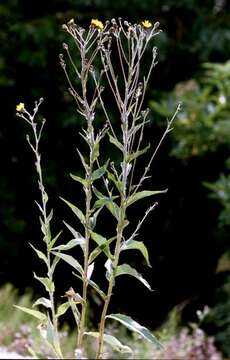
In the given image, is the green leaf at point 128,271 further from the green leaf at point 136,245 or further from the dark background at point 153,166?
the dark background at point 153,166

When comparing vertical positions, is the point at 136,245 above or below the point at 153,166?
above

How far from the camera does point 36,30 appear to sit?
6.97 metres

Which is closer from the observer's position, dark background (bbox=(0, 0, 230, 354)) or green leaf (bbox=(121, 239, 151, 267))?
green leaf (bbox=(121, 239, 151, 267))

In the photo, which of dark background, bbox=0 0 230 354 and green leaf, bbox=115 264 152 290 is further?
dark background, bbox=0 0 230 354

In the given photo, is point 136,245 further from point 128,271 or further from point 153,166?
point 153,166

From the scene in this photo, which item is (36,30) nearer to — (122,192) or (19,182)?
(19,182)

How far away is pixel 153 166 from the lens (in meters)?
7.45

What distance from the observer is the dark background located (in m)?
7.15

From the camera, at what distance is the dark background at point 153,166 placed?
282 inches

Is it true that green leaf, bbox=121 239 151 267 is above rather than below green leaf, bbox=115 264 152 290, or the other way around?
above

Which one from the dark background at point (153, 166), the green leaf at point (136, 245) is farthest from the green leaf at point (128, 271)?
the dark background at point (153, 166)

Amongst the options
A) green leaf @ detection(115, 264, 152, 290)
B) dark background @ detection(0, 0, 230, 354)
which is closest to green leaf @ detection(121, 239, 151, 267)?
green leaf @ detection(115, 264, 152, 290)

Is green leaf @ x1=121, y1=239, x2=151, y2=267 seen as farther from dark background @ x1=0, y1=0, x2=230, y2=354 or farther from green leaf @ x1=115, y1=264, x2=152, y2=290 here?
dark background @ x1=0, y1=0, x2=230, y2=354

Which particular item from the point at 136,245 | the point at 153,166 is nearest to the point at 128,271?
the point at 136,245
